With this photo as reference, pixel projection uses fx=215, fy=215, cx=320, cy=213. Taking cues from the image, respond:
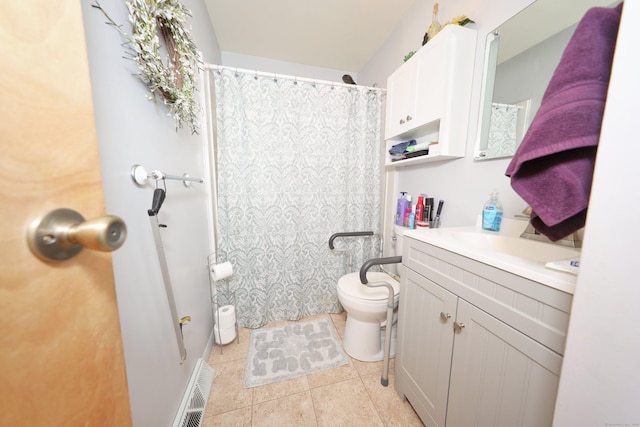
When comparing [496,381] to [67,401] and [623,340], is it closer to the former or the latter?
[623,340]

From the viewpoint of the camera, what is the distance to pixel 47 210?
25cm

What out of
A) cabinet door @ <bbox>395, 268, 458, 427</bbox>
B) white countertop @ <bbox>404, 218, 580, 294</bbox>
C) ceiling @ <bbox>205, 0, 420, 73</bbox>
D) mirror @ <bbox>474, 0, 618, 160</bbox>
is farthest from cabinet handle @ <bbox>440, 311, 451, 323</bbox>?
ceiling @ <bbox>205, 0, 420, 73</bbox>

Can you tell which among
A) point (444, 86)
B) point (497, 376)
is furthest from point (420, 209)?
point (497, 376)

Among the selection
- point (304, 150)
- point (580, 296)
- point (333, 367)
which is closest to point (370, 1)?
point (304, 150)

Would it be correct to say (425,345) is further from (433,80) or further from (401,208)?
(433,80)

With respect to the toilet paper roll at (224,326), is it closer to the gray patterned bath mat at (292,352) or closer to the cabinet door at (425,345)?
the gray patterned bath mat at (292,352)

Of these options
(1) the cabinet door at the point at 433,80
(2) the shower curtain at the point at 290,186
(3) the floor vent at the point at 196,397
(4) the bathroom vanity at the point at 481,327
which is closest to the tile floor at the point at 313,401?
(3) the floor vent at the point at 196,397

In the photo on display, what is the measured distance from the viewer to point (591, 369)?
1.33ft

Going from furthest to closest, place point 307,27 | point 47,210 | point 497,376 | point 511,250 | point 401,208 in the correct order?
point 307,27 < point 401,208 < point 511,250 < point 497,376 < point 47,210

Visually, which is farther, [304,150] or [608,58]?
[304,150]

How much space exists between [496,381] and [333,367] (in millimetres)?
945

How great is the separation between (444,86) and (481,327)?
3.70ft

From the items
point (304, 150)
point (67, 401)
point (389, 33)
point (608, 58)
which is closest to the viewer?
point (67, 401)

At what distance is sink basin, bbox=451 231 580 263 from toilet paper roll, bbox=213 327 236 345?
59.9 inches
